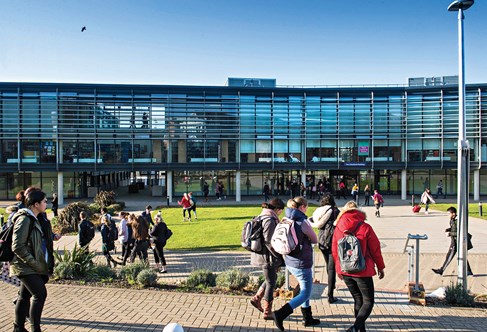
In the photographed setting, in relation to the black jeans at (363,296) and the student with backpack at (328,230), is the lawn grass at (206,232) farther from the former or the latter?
the black jeans at (363,296)

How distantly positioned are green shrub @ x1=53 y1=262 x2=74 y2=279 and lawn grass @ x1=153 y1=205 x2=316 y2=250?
497 centimetres

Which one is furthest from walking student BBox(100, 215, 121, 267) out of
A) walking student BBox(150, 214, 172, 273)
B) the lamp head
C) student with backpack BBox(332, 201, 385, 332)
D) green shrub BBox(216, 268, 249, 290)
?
the lamp head

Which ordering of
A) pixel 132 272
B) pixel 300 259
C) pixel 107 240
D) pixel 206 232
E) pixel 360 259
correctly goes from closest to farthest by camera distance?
1. pixel 360 259
2. pixel 300 259
3. pixel 132 272
4. pixel 107 240
5. pixel 206 232

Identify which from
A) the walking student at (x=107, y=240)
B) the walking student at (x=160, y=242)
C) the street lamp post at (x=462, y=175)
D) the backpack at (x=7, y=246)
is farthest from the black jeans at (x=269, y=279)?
the walking student at (x=107, y=240)

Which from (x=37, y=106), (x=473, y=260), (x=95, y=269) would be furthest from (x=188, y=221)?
(x=37, y=106)

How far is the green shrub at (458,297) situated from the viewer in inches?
261

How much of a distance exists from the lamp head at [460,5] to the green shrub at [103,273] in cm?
903

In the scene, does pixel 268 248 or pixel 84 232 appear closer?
pixel 268 248

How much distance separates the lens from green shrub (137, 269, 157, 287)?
7.59m

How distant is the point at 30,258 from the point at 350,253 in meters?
3.83

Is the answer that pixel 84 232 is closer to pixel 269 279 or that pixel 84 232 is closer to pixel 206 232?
pixel 206 232

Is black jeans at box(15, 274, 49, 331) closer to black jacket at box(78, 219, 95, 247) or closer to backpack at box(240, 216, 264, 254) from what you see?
backpack at box(240, 216, 264, 254)

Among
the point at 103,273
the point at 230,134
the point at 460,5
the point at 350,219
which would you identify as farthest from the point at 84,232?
the point at 230,134

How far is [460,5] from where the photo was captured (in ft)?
25.0
